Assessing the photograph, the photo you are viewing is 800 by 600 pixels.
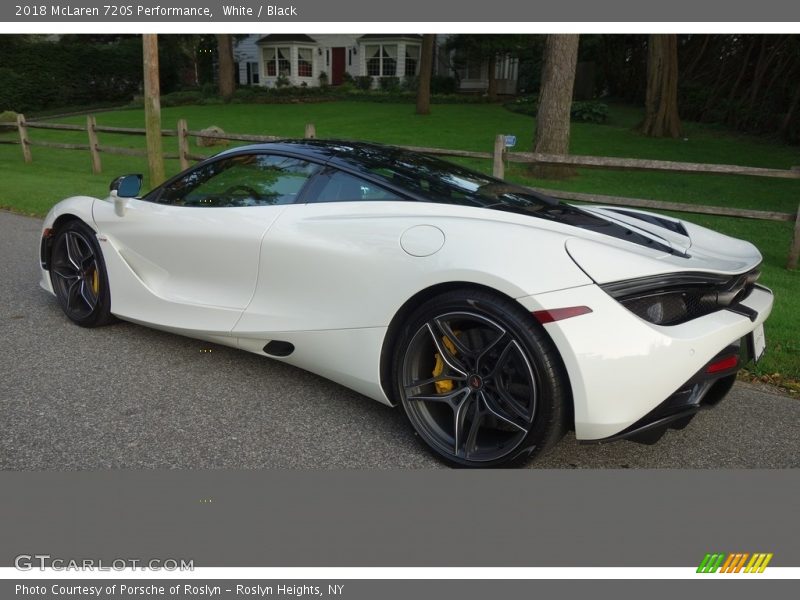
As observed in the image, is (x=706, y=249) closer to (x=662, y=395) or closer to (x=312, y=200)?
(x=662, y=395)

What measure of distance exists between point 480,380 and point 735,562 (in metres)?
1.15

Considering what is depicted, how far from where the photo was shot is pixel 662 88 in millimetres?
20531

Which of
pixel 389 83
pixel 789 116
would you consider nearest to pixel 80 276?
pixel 789 116

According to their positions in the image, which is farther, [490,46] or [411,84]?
[411,84]

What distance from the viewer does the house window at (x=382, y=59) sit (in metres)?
40.5

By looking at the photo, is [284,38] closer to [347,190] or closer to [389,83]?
[389,83]

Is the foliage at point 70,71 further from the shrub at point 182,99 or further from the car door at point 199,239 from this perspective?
the car door at point 199,239

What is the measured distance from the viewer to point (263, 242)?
3592 mm

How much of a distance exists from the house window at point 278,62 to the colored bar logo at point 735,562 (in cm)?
4314

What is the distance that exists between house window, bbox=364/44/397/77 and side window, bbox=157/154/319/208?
1504 inches

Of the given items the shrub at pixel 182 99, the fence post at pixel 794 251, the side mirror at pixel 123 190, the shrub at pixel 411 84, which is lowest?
the fence post at pixel 794 251

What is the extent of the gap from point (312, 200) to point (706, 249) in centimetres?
194

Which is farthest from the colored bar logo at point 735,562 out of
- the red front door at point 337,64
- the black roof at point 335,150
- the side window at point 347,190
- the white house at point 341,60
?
the red front door at point 337,64

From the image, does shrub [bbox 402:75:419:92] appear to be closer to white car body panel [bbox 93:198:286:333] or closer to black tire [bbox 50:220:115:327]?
black tire [bbox 50:220:115:327]
